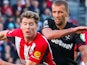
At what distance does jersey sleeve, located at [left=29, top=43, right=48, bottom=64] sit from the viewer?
19.4ft

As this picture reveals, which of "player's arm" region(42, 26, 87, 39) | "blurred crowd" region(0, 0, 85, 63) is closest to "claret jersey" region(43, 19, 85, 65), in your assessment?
"player's arm" region(42, 26, 87, 39)

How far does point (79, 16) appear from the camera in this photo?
1619 cm

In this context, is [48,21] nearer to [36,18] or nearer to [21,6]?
[36,18]

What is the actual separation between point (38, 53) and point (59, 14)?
749mm

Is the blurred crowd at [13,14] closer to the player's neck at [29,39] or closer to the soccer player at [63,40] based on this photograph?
the soccer player at [63,40]

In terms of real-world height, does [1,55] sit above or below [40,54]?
below

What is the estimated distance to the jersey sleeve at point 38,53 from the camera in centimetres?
592

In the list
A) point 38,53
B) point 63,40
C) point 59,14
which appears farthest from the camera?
point 63,40

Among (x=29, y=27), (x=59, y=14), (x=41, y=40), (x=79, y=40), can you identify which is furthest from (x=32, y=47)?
(x=79, y=40)

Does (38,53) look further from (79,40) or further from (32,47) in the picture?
(79,40)

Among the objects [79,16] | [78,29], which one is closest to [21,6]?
[79,16]

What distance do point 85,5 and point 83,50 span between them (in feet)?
33.3

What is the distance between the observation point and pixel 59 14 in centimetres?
632

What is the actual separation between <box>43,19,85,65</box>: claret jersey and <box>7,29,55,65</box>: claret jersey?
43 cm
